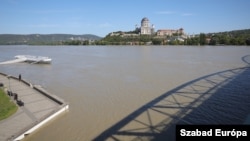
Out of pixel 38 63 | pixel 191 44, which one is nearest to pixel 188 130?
pixel 38 63

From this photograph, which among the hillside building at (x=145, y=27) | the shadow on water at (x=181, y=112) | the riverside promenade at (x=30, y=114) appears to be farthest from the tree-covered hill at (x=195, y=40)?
the riverside promenade at (x=30, y=114)

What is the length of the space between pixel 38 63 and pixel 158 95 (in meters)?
32.9

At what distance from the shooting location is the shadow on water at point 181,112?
34.9ft

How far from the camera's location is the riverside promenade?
10.6 metres

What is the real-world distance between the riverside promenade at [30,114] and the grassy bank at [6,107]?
0.85 feet

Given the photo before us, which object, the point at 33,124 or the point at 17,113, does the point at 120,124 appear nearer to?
the point at 33,124

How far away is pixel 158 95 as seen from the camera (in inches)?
691

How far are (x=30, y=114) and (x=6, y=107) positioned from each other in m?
1.84

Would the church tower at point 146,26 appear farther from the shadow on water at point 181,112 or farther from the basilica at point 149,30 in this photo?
the shadow on water at point 181,112

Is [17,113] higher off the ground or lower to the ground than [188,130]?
lower

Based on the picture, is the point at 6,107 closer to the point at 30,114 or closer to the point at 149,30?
the point at 30,114

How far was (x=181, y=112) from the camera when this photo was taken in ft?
43.7

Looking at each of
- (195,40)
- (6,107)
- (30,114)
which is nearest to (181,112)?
(30,114)

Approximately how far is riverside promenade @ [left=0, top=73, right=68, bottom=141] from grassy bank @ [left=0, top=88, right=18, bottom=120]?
260mm
